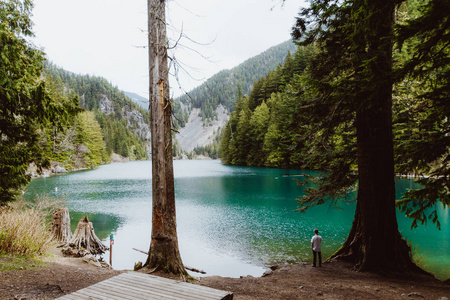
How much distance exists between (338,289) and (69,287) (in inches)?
192

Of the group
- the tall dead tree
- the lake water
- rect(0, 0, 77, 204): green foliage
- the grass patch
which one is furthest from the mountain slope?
the tall dead tree

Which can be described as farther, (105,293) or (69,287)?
(69,287)

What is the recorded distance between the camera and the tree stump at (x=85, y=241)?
36.1 ft

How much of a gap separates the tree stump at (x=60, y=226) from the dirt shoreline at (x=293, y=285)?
547 cm

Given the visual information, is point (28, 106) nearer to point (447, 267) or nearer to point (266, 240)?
point (266, 240)

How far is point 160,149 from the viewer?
568 centimetres

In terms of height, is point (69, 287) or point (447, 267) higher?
point (69, 287)

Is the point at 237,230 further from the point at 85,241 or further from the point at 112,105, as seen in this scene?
the point at 112,105

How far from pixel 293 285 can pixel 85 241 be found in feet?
29.3

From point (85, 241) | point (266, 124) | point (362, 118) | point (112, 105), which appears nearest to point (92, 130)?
point (266, 124)

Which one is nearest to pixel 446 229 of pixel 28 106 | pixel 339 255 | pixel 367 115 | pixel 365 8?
pixel 339 255

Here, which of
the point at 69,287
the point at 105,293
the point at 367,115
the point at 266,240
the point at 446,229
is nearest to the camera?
the point at 105,293

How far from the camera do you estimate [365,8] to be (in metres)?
4.18

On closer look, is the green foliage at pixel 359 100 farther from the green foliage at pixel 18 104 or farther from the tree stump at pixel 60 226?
the tree stump at pixel 60 226
